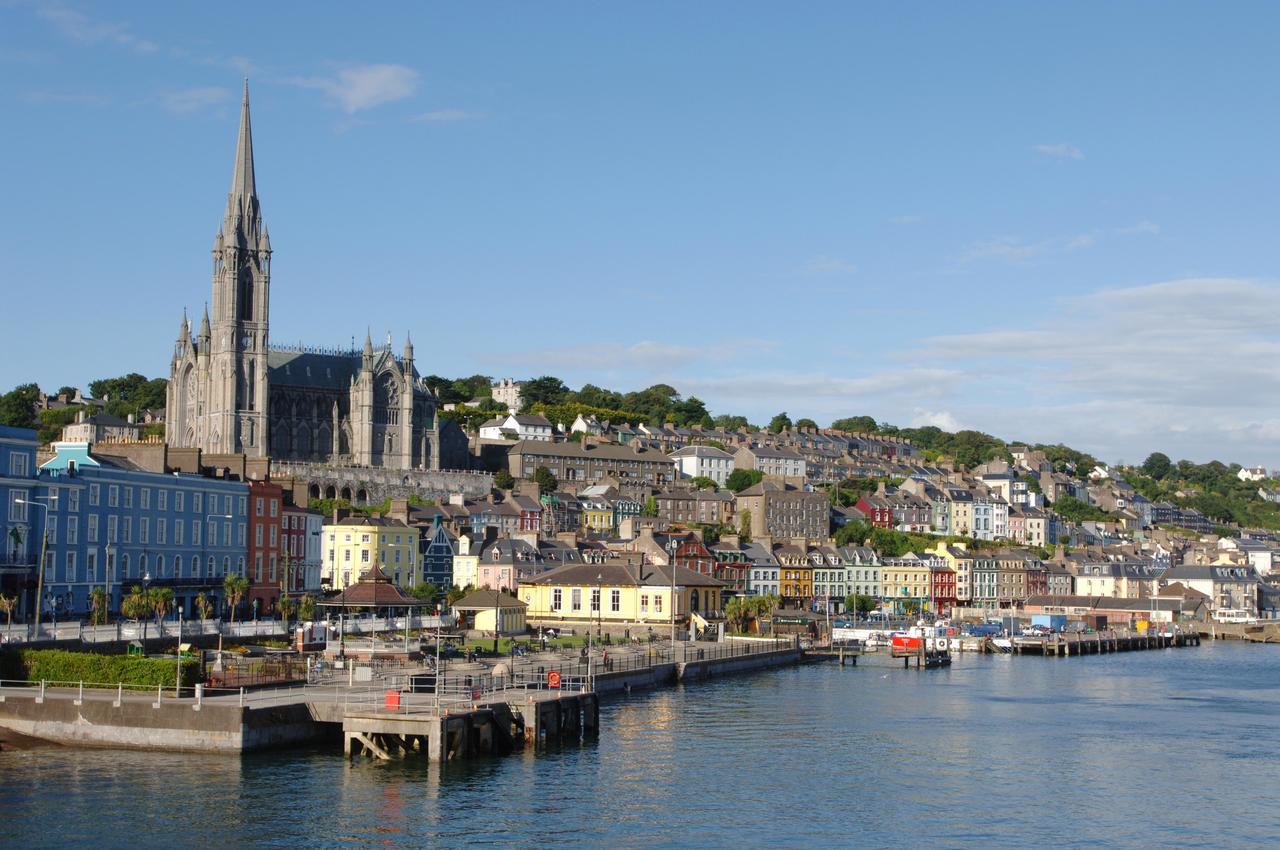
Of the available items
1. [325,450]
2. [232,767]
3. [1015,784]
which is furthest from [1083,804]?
[325,450]

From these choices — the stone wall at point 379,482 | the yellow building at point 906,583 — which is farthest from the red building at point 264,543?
the yellow building at point 906,583

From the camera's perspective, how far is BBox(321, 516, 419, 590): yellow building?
4678 inches

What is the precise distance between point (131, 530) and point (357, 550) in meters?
35.0

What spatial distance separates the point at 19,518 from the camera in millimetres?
76000

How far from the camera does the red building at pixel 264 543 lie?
97250 millimetres

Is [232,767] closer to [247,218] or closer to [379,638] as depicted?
[379,638]

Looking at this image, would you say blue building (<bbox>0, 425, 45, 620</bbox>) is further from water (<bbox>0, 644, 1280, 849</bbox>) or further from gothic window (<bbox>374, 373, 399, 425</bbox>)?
gothic window (<bbox>374, 373, 399, 425</bbox>)

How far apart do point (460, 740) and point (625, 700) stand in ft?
73.8

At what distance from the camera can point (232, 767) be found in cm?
4781

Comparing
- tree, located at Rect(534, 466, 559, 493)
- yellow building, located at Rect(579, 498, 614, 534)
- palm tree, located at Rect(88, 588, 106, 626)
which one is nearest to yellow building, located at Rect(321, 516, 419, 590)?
palm tree, located at Rect(88, 588, 106, 626)

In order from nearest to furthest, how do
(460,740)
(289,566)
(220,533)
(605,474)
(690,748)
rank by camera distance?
1. (460,740)
2. (690,748)
3. (220,533)
4. (289,566)
5. (605,474)

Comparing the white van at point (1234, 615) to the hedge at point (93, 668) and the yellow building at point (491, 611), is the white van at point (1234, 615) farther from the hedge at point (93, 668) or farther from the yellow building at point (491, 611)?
the hedge at point (93, 668)

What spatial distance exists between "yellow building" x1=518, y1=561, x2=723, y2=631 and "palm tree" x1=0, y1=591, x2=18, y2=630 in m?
42.6

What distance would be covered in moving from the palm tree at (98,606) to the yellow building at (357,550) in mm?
38286
